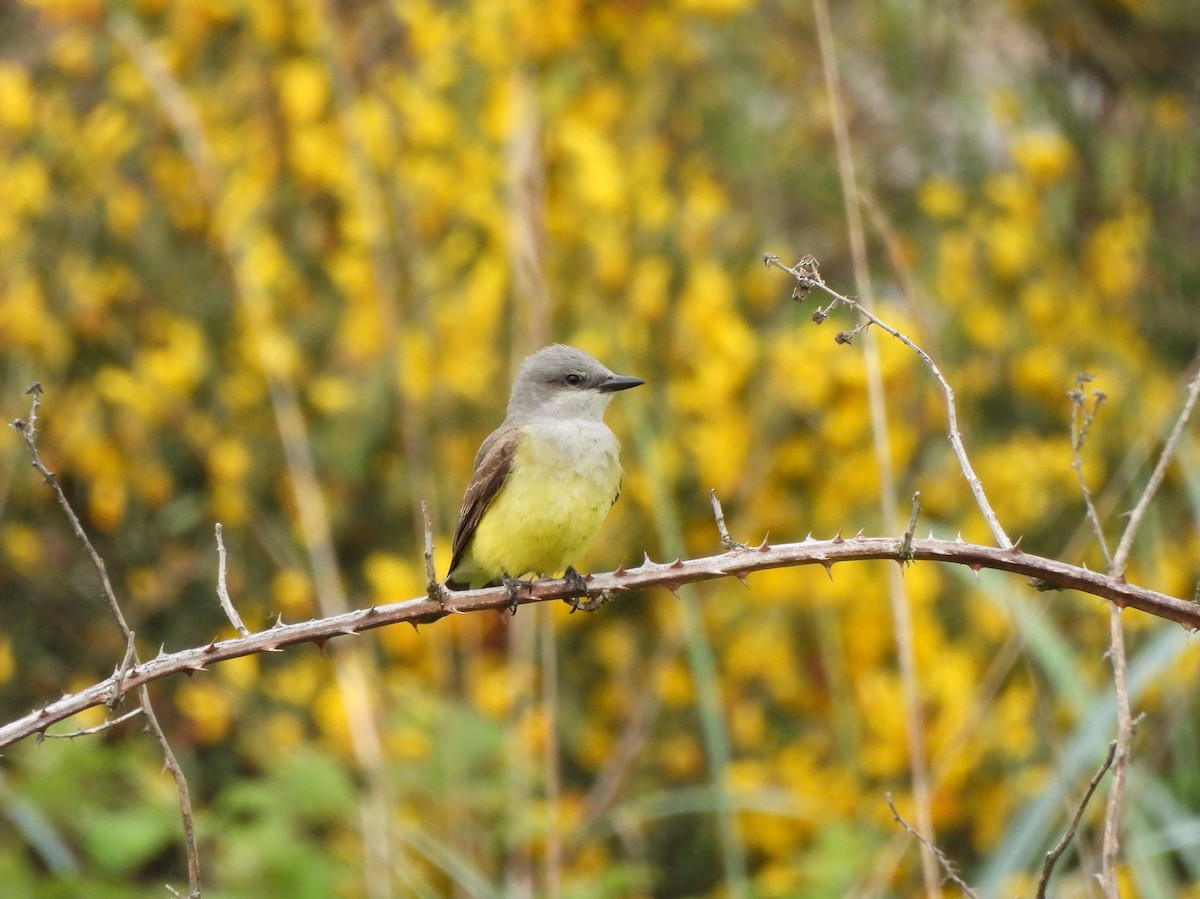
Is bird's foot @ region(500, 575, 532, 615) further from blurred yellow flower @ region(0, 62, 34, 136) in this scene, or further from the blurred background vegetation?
blurred yellow flower @ region(0, 62, 34, 136)

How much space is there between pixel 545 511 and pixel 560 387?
1.79 ft

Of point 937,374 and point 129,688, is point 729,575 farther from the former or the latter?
point 129,688

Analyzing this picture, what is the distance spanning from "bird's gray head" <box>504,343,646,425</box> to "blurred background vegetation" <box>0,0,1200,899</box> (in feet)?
3.61

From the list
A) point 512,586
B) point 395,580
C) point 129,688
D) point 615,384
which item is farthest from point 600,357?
point 129,688

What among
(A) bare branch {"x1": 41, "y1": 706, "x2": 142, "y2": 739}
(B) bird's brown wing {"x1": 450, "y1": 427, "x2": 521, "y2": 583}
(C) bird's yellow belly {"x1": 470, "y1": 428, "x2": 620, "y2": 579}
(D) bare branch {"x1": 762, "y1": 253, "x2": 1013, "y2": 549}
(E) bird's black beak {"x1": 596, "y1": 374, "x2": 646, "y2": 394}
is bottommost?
(A) bare branch {"x1": 41, "y1": 706, "x2": 142, "y2": 739}

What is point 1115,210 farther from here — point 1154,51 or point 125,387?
point 125,387

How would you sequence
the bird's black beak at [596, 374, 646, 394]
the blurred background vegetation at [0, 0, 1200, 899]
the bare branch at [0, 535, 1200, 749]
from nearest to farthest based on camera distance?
the bare branch at [0, 535, 1200, 749], the bird's black beak at [596, 374, 646, 394], the blurred background vegetation at [0, 0, 1200, 899]

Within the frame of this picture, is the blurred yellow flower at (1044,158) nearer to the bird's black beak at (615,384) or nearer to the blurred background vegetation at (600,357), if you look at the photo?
the blurred background vegetation at (600,357)

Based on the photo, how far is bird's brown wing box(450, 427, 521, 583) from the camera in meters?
3.64

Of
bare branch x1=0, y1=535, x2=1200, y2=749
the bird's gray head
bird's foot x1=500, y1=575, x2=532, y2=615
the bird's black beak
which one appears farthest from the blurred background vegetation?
bare branch x1=0, y1=535, x2=1200, y2=749

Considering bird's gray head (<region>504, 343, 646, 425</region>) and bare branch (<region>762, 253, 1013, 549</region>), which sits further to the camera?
bird's gray head (<region>504, 343, 646, 425</region>)

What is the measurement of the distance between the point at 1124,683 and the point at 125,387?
489cm

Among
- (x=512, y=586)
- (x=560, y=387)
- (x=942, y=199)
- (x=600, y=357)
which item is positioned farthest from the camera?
(x=942, y=199)

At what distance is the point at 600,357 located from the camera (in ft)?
18.0
